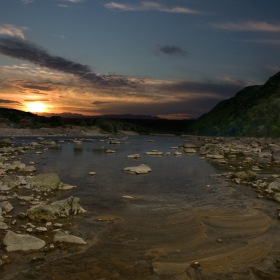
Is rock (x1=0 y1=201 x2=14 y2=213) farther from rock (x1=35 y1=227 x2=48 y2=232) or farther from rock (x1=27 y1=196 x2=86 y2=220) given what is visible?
rock (x1=35 y1=227 x2=48 y2=232)

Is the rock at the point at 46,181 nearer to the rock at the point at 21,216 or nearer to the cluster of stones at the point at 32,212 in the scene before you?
the cluster of stones at the point at 32,212

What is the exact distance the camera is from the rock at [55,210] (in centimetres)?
1071

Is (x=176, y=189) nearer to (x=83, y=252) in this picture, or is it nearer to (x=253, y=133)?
(x=83, y=252)

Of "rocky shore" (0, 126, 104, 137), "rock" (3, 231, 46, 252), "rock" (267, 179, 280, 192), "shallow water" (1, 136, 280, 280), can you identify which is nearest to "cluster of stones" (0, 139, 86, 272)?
"rock" (3, 231, 46, 252)

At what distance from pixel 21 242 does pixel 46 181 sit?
336 inches

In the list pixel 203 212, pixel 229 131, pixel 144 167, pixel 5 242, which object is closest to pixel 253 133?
pixel 229 131

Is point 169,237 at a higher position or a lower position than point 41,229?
lower

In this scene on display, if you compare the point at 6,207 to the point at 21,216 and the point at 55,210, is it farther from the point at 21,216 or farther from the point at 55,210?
the point at 55,210

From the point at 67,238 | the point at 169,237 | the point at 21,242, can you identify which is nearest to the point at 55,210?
the point at 67,238

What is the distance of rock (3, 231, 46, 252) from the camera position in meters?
8.00

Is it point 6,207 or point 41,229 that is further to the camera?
point 6,207

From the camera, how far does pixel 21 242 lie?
320 inches

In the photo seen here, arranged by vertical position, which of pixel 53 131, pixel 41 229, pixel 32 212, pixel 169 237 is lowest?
pixel 53 131

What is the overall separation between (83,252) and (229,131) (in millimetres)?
144067
